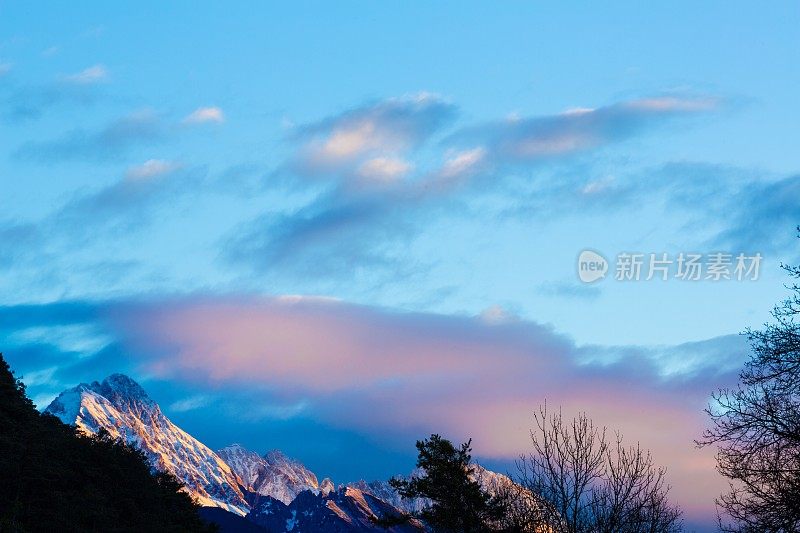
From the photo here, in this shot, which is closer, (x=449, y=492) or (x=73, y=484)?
(x=73, y=484)

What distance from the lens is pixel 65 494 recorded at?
4475 centimetres

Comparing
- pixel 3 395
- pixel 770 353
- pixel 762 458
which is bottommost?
pixel 762 458

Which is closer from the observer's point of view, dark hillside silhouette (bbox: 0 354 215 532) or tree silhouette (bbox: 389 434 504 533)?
dark hillside silhouette (bbox: 0 354 215 532)

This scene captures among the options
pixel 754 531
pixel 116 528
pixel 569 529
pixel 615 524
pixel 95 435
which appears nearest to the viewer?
pixel 754 531

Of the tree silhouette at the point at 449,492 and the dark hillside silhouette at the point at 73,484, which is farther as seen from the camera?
the tree silhouette at the point at 449,492

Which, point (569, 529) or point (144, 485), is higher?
point (144, 485)

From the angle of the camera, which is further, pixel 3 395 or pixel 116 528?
pixel 3 395

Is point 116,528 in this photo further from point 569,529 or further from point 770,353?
point 770,353

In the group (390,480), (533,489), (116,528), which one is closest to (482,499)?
(390,480)

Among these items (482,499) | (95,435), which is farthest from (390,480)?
(95,435)

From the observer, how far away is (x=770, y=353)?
70.1 feet

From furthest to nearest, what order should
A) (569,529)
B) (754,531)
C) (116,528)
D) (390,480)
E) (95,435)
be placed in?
A: 1. (390,480)
2. (95,435)
3. (116,528)
4. (569,529)
5. (754,531)

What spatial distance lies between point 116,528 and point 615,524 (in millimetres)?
27277

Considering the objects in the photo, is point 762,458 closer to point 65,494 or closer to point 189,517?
point 65,494
